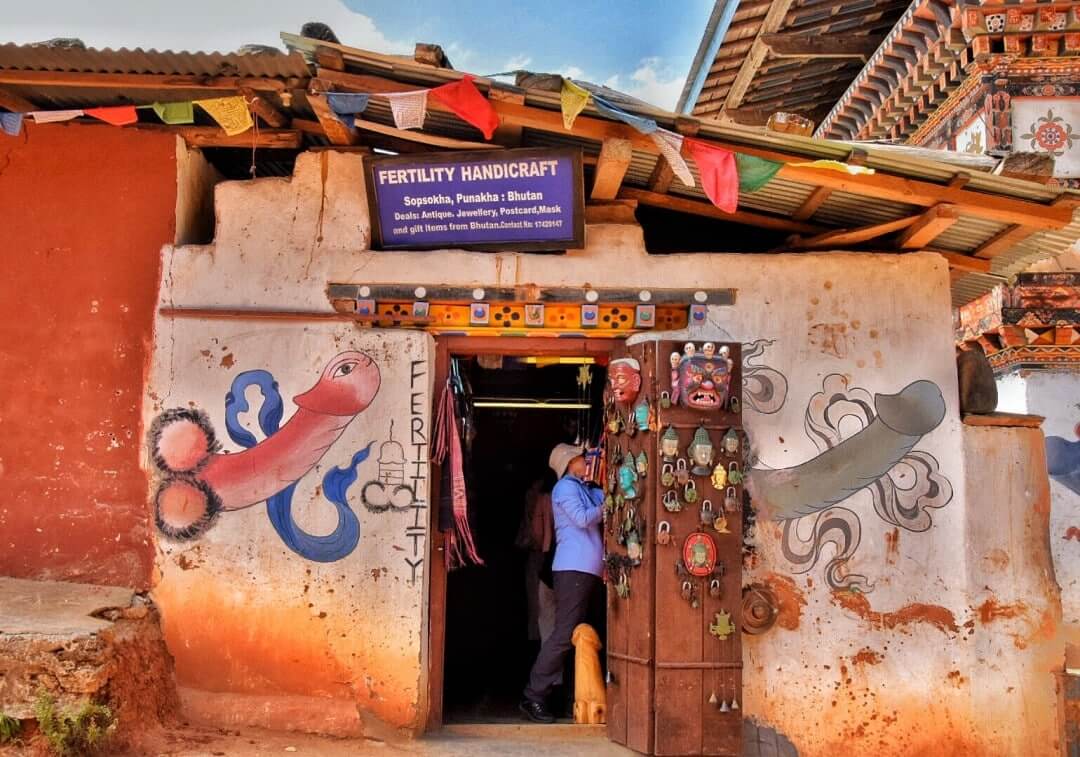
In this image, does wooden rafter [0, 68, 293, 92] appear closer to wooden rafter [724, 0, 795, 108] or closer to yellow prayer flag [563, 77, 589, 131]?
yellow prayer flag [563, 77, 589, 131]

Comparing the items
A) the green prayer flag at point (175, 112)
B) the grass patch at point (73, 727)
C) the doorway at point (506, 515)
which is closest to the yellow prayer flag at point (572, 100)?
the doorway at point (506, 515)

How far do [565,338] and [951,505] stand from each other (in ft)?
8.44

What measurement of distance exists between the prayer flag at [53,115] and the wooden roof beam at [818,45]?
697 centimetres

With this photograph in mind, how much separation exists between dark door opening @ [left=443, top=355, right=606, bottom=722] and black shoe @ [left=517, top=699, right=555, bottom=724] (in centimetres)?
95

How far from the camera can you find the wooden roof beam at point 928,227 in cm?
569

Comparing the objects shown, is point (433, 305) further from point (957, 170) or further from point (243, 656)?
point (957, 170)

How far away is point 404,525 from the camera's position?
577cm

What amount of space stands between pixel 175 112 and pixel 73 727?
3.41 metres

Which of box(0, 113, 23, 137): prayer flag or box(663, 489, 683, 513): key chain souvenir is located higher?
box(0, 113, 23, 137): prayer flag

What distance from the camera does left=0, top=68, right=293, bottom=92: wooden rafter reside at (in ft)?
17.8

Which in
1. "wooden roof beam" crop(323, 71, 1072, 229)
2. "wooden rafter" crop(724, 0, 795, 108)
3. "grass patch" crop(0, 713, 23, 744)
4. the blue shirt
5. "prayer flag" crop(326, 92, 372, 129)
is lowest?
"grass patch" crop(0, 713, 23, 744)

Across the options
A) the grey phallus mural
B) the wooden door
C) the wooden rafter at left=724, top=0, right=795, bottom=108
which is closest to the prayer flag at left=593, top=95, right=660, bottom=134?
the wooden door

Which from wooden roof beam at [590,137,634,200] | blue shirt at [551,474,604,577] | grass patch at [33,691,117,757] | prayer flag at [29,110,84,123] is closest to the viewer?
grass patch at [33,691,117,757]

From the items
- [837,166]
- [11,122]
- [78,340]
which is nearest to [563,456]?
[837,166]
